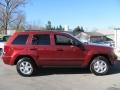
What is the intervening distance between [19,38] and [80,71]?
9.53ft

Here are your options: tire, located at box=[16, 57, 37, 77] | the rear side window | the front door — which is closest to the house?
the front door

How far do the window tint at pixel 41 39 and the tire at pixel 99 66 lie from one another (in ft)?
6.45

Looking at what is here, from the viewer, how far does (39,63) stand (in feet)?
38.9

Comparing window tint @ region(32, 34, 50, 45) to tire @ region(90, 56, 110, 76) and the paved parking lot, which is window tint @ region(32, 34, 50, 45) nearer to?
the paved parking lot

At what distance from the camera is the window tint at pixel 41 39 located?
11.9 metres

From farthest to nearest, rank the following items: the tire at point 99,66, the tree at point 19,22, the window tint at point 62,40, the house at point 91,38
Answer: the tree at point 19,22, the house at point 91,38, the window tint at point 62,40, the tire at point 99,66

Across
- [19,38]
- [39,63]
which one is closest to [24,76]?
[39,63]

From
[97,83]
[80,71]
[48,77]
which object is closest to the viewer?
[97,83]

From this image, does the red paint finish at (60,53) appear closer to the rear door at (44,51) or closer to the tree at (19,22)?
the rear door at (44,51)

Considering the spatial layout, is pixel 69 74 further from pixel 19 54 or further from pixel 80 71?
pixel 19 54

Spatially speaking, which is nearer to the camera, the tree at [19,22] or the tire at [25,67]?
the tire at [25,67]

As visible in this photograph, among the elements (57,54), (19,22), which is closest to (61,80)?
(57,54)

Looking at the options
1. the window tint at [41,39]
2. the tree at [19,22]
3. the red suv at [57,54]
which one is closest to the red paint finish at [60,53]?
the red suv at [57,54]

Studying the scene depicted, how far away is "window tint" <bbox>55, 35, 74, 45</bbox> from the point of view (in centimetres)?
1183
